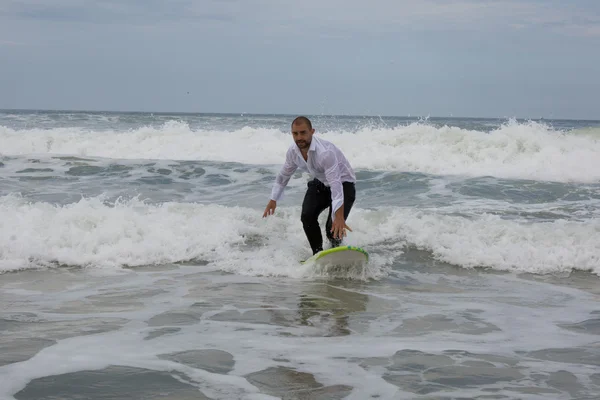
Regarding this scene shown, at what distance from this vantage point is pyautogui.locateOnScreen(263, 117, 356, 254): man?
20.5 feet

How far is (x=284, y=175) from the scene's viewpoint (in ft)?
22.9

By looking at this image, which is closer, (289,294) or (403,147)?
(289,294)

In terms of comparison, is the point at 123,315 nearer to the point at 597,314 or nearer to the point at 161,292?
the point at 161,292

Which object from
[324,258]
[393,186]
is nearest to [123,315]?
[324,258]

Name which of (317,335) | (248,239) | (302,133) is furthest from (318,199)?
(317,335)

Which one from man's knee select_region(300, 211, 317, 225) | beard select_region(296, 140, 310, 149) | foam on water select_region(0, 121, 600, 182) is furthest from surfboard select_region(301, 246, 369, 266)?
foam on water select_region(0, 121, 600, 182)

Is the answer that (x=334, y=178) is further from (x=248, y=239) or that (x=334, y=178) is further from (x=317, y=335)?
(x=248, y=239)

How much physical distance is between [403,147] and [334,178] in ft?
44.1

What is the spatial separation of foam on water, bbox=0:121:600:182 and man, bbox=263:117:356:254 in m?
10.3

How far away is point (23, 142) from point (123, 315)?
1958 cm

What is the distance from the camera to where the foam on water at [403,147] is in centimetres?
1705

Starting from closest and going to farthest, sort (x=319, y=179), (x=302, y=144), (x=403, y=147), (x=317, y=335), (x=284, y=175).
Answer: (x=317, y=335) → (x=302, y=144) → (x=319, y=179) → (x=284, y=175) → (x=403, y=147)

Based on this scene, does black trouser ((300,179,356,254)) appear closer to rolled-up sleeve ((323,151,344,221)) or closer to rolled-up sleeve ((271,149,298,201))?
rolled-up sleeve ((271,149,298,201))

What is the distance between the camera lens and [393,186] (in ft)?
44.3
